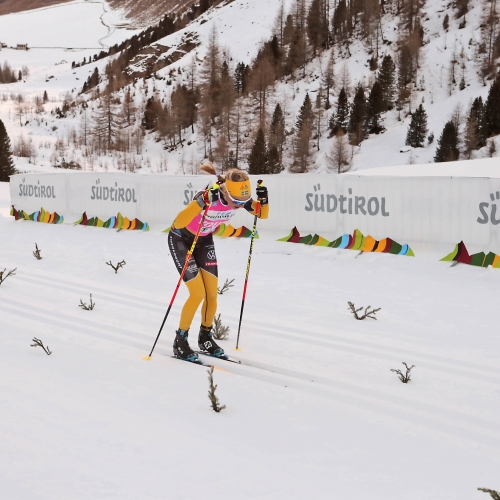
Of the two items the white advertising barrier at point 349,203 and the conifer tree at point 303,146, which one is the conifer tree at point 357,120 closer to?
the conifer tree at point 303,146

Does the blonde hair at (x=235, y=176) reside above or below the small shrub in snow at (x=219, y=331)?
above

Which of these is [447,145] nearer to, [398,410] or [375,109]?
[375,109]

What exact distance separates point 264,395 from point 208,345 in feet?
3.78

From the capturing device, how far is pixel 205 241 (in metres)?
5.64

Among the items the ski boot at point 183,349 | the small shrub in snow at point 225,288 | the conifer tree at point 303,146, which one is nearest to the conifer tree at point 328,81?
the conifer tree at point 303,146

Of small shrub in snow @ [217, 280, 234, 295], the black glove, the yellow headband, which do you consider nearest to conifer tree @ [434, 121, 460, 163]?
small shrub in snow @ [217, 280, 234, 295]

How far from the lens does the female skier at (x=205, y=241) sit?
17.3ft

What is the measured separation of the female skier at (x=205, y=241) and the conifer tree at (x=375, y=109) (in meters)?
49.2

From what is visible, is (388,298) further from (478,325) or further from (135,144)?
(135,144)

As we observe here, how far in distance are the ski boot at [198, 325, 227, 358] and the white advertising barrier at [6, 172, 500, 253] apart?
18.1 ft

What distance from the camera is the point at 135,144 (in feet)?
221

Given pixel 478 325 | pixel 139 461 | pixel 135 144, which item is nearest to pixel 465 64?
pixel 135 144

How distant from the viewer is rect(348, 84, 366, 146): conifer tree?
51.4 metres

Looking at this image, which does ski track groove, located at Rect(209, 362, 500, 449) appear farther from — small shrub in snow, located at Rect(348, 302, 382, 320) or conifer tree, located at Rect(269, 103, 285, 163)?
conifer tree, located at Rect(269, 103, 285, 163)
